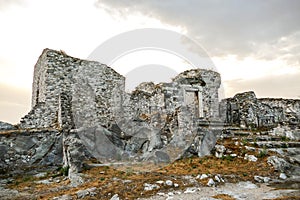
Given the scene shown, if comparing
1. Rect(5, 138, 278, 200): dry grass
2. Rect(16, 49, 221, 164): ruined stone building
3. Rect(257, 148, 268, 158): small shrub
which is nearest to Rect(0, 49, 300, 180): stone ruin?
Rect(16, 49, 221, 164): ruined stone building

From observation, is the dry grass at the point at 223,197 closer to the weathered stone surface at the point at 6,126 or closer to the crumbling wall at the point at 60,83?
the crumbling wall at the point at 60,83

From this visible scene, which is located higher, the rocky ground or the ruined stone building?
the ruined stone building

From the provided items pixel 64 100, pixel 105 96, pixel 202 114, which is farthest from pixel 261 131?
pixel 64 100

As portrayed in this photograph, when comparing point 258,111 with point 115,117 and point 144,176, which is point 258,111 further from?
point 144,176

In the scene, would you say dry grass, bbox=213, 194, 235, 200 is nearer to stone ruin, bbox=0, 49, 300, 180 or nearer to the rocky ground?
the rocky ground

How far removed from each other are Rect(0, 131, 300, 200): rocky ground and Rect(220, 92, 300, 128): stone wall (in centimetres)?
672

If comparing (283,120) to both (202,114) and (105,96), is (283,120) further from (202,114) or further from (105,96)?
(105,96)

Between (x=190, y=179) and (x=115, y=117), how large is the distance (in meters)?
10.2

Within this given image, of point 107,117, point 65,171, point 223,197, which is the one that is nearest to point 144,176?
point 223,197

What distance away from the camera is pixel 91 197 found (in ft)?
23.9

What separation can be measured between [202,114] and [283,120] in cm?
749

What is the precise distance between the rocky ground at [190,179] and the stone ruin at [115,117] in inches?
37.3

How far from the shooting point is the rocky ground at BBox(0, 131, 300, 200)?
738 cm

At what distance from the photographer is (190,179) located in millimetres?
8648
